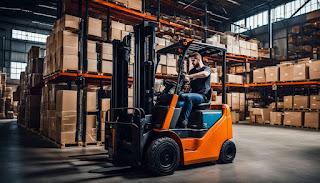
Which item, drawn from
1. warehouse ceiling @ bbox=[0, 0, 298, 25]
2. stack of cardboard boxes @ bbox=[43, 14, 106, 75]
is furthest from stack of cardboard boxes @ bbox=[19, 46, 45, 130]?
warehouse ceiling @ bbox=[0, 0, 298, 25]

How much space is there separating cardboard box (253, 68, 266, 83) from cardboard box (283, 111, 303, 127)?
2313 mm

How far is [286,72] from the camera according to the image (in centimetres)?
1283

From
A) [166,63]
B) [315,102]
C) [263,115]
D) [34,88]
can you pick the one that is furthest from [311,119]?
[34,88]

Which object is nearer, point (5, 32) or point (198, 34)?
point (198, 34)

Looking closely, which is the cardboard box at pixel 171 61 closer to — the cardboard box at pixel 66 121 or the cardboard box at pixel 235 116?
the cardboard box at pixel 66 121

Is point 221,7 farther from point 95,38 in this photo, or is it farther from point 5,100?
point 5,100

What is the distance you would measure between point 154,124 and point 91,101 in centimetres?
320

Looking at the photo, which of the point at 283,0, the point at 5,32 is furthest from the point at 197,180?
the point at 5,32

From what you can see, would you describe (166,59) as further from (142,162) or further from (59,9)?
(142,162)

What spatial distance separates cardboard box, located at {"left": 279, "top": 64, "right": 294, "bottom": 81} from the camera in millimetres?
12648

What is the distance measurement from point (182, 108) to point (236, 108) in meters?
11.0

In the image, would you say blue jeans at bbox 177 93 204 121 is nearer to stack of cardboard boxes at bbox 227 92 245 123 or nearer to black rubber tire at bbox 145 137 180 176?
black rubber tire at bbox 145 137 180 176

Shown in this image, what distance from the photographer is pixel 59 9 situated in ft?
29.5

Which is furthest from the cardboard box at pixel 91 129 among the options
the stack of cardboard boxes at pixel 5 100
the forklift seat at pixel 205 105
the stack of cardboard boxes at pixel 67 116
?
the stack of cardboard boxes at pixel 5 100
